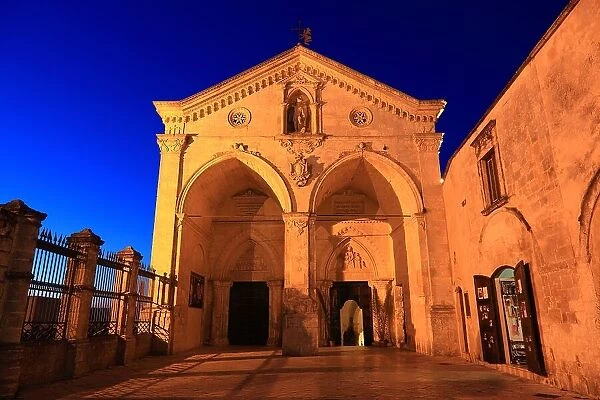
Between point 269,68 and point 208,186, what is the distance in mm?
5217

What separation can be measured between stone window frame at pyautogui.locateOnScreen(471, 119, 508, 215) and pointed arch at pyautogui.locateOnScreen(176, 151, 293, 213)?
6367 millimetres

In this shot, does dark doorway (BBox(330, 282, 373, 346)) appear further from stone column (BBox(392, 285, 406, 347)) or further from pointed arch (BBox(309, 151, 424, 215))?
pointed arch (BBox(309, 151, 424, 215))

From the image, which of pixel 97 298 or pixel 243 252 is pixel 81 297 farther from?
pixel 243 252

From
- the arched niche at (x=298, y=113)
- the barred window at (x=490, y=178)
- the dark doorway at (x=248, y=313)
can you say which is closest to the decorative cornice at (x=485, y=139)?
the barred window at (x=490, y=178)

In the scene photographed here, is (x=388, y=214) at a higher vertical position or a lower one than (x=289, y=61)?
lower

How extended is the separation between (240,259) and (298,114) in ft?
23.2

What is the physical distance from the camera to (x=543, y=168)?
741cm

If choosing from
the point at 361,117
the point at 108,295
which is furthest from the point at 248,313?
the point at 361,117

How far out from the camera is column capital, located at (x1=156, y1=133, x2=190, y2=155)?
1467cm

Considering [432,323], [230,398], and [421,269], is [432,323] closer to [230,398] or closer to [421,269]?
[421,269]

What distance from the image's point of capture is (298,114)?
603 inches

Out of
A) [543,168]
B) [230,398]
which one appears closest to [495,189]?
[543,168]

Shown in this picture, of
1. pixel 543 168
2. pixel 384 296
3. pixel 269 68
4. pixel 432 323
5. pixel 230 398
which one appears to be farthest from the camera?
pixel 384 296

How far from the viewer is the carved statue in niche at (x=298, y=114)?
15156 mm
